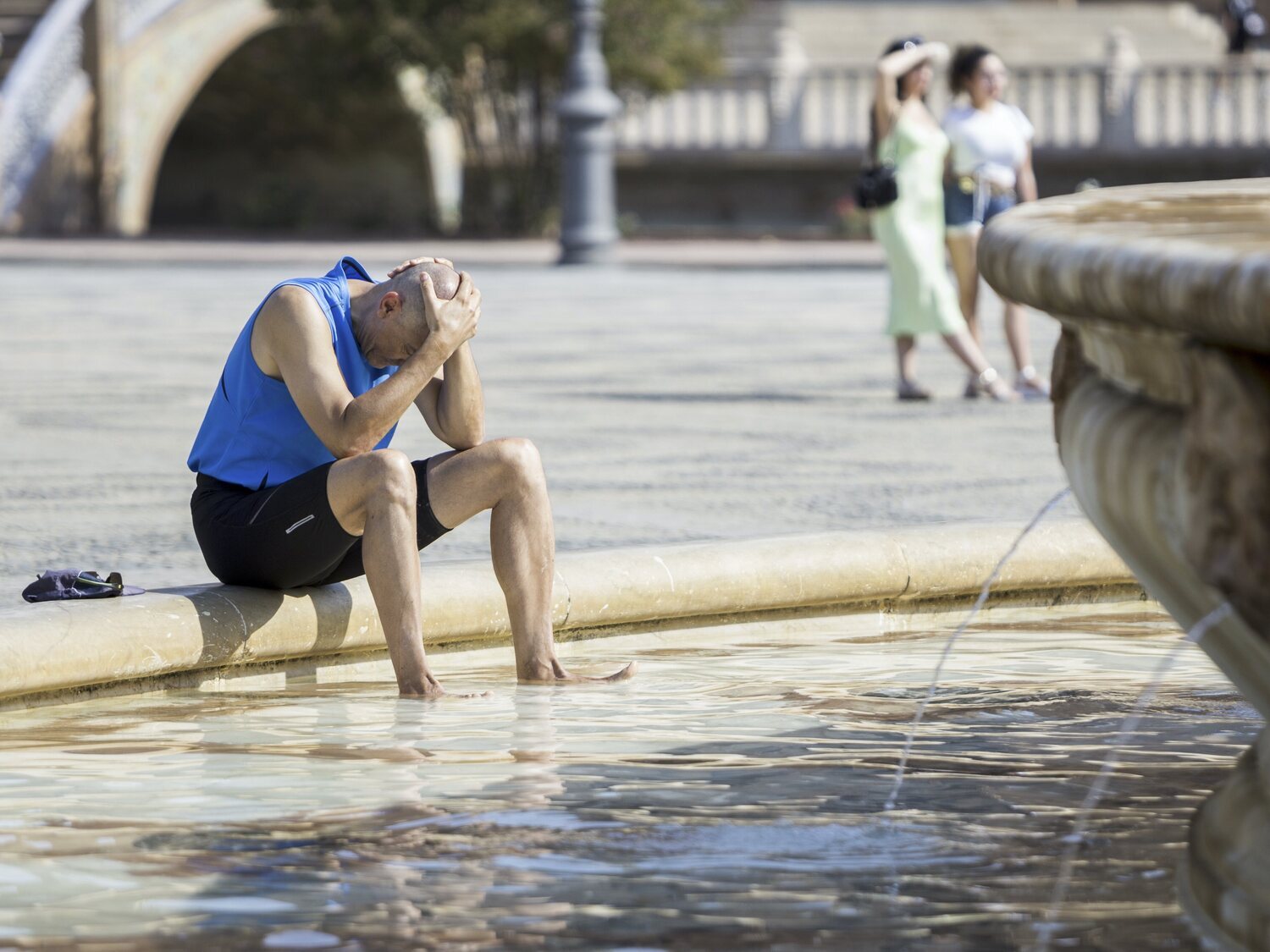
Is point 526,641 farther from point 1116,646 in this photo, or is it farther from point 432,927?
point 432,927

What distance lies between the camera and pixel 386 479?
464 centimetres

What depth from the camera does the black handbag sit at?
33.2 ft

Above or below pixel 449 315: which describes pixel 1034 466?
below

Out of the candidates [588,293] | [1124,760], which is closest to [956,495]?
[1124,760]

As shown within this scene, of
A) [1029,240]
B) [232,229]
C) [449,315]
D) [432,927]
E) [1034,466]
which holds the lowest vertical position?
[232,229]

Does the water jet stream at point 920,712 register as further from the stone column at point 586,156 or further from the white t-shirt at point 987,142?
the stone column at point 586,156

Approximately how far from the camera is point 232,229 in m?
33.1

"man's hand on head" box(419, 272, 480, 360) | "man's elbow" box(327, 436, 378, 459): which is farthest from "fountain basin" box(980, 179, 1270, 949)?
"man's elbow" box(327, 436, 378, 459)

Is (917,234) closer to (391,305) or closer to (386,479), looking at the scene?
(391,305)

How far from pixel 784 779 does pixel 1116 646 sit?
5.03 feet

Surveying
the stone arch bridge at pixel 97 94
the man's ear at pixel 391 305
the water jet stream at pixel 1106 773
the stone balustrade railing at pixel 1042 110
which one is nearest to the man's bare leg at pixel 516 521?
the man's ear at pixel 391 305

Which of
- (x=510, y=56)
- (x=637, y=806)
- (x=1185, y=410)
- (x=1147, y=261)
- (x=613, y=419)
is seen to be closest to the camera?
(x=1147, y=261)

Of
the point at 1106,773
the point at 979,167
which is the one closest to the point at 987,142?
the point at 979,167

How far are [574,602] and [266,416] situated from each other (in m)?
0.77
